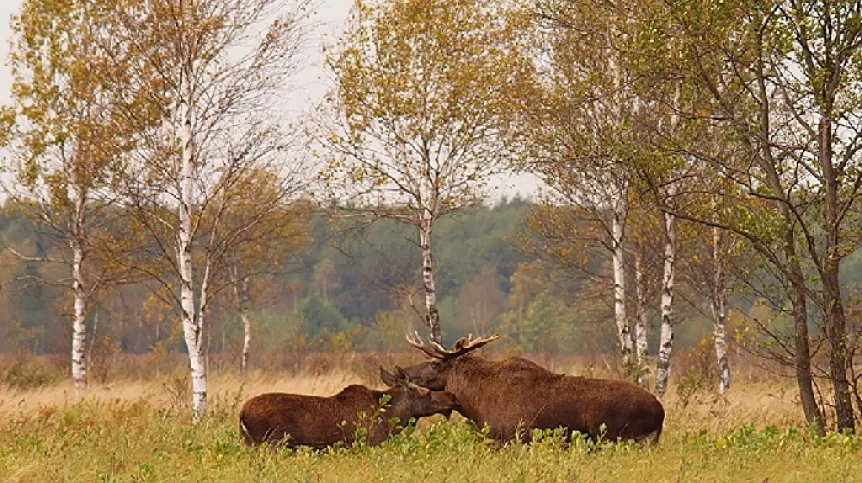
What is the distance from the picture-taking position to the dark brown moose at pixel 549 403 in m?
13.6

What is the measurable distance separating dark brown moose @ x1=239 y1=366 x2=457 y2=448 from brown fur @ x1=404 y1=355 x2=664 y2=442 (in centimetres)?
49

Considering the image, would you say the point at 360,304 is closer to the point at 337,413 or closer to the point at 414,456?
the point at 337,413

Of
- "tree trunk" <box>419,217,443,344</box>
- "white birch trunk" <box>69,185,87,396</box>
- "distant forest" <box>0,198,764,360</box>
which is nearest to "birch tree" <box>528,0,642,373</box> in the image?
"tree trunk" <box>419,217,443,344</box>

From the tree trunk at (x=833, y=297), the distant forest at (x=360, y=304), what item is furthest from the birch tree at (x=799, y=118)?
the distant forest at (x=360, y=304)

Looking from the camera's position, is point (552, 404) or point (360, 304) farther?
point (360, 304)

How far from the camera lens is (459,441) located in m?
13.2

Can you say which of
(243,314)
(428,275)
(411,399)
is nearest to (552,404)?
(411,399)

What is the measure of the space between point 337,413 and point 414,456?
4.35 ft

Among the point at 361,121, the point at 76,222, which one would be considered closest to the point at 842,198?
the point at 361,121

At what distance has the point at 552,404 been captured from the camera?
13.8 metres

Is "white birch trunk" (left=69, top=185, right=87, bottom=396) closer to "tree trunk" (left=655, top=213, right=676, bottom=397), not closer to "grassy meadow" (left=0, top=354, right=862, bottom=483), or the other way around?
"grassy meadow" (left=0, top=354, right=862, bottom=483)

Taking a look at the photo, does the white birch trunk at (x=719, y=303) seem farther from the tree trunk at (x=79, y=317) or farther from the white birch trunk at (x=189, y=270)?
the tree trunk at (x=79, y=317)

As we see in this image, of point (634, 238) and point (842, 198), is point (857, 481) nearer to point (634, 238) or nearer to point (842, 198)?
point (842, 198)

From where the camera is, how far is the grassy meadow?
11.2 m
